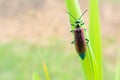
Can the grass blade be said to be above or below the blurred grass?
above

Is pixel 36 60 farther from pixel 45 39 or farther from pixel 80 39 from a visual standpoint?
pixel 80 39

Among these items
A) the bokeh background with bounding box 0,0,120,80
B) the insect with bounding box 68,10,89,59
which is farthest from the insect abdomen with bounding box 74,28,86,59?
the bokeh background with bounding box 0,0,120,80

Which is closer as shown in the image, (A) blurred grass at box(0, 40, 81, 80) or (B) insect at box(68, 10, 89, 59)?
(B) insect at box(68, 10, 89, 59)

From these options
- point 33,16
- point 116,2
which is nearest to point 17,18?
A: point 33,16

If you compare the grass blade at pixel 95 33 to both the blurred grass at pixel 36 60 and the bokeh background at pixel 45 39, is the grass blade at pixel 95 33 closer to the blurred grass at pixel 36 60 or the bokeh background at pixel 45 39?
the bokeh background at pixel 45 39

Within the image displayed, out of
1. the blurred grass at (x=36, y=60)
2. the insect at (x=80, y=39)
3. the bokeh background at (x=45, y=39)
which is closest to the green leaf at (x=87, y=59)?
the insect at (x=80, y=39)

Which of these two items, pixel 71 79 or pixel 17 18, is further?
pixel 17 18

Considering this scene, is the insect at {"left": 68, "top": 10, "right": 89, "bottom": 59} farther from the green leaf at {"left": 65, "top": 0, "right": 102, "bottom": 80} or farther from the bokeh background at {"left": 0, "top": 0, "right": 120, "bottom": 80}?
the bokeh background at {"left": 0, "top": 0, "right": 120, "bottom": 80}

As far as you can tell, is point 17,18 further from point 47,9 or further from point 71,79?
point 71,79

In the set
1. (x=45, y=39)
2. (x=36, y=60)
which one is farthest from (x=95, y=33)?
(x=45, y=39)
